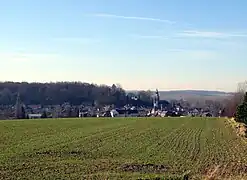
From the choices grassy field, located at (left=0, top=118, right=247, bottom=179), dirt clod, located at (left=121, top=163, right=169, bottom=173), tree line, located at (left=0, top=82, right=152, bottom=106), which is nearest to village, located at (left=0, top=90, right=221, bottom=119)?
tree line, located at (left=0, top=82, right=152, bottom=106)

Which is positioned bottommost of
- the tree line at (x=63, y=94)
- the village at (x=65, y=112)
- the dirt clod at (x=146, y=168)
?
the dirt clod at (x=146, y=168)

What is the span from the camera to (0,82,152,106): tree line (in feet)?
470

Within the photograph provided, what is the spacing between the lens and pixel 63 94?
152625 millimetres

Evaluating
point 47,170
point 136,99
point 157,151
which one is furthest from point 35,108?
point 47,170

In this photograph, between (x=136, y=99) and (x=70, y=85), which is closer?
(x=70, y=85)

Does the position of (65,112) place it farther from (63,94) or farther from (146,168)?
(146,168)

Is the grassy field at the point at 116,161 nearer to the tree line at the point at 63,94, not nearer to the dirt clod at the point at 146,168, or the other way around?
the dirt clod at the point at 146,168

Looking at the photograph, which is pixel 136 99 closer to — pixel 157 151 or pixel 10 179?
pixel 157 151

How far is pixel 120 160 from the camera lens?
25234mm

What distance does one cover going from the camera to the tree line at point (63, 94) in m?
143

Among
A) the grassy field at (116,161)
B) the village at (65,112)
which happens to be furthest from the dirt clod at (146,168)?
the village at (65,112)

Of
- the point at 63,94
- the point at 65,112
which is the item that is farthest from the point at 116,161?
the point at 63,94

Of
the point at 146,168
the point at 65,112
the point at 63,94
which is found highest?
the point at 63,94

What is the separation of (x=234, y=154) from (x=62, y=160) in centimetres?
1097
